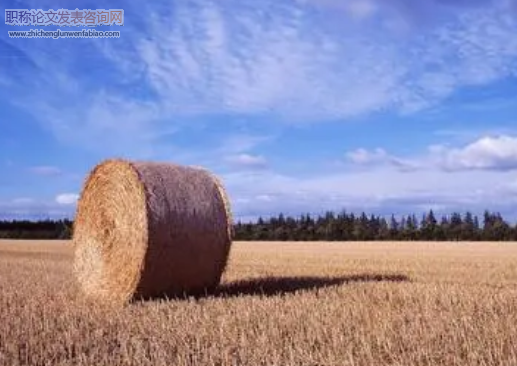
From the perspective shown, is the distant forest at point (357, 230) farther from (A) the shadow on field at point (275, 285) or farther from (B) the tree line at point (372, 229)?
(A) the shadow on field at point (275, 285)

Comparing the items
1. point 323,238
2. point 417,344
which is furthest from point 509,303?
point 323,238

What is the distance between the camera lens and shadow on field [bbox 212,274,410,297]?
11742 mm

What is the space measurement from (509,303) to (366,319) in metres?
2.35

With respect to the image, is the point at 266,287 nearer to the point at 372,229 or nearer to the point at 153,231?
the point at 153,231

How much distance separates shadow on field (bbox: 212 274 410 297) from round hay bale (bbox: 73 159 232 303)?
0.58 meters

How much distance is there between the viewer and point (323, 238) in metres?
64.2

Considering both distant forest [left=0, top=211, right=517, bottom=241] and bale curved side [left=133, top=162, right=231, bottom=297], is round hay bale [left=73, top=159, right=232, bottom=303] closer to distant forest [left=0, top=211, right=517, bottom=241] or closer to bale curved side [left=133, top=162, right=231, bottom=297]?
bale curved side [left=133, top=162, right=231, bottom=297]

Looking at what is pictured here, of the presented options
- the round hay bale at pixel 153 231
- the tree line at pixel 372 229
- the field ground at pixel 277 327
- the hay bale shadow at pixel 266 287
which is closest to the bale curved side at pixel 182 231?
the round hay bale at pixel 153 231

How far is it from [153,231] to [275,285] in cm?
295

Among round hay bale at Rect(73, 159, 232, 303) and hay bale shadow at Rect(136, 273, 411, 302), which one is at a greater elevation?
round hay bale at Rect(73, 159, 232, 303)

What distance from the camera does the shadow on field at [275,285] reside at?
11.7m

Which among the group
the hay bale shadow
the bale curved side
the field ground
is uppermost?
the bale curved side

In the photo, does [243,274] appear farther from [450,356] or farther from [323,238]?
[323,238]

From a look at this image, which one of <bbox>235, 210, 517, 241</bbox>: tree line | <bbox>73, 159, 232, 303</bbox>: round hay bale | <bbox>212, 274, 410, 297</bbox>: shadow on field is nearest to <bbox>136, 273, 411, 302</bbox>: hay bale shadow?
<bbox>212, 274, 410, 297</bbox>: shadow on field
